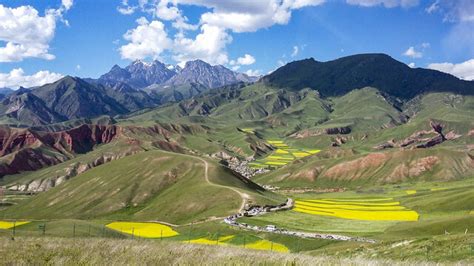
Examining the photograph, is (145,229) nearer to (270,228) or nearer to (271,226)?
(271,226)

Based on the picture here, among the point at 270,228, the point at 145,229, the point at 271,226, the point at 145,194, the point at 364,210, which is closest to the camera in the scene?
the point at 270,228

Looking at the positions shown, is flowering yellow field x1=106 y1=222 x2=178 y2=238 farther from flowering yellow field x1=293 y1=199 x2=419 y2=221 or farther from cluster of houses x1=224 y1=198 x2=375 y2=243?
flowering yellow field x1=293 y1=199 x2=419 y2=221

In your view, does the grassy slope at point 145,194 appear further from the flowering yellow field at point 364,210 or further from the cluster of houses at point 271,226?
the flowering yellow field at point 364,210

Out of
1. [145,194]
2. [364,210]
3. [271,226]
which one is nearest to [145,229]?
[271,226]

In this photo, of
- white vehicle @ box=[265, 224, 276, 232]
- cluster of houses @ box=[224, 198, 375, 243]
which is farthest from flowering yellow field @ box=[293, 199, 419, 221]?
white vehicle @ box=[265, 224, 276, 232]

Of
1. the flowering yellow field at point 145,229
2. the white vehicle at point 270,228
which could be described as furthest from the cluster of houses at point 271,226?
the flowering yellow field at point 145,229
